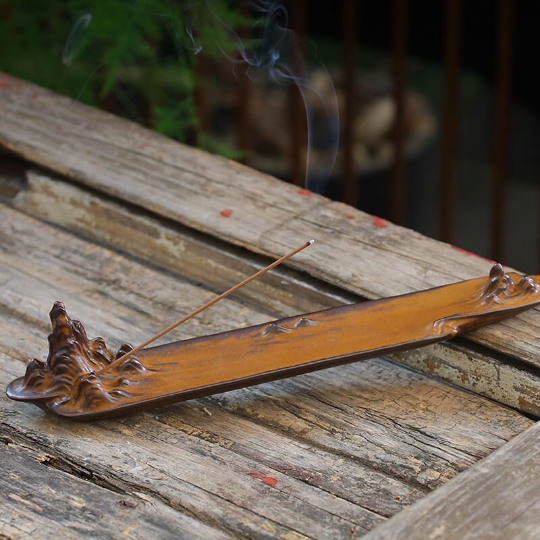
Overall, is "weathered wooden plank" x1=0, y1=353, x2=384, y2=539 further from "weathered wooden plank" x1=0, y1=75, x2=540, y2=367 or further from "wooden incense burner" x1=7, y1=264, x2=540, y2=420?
"weathered wooden plank" x1=0, y1=75, x2=540, y2=367

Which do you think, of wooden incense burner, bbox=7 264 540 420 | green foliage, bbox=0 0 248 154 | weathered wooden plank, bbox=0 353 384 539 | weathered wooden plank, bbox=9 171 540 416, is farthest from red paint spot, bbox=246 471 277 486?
green foliage, bbox=0 0 248 154

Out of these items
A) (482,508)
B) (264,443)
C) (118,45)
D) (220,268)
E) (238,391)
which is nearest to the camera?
(482,508)

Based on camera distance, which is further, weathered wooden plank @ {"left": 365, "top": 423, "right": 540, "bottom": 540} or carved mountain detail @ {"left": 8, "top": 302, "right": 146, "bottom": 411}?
carved mountain detail @ {"left": 8, "top": 302, "right": 146, "bottom": 411}

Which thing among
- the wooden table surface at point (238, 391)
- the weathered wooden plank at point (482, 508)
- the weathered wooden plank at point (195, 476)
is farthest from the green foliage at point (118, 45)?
the weathered wooden plank at point (482, 508)

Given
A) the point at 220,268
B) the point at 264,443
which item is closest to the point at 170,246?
the point at 220,268

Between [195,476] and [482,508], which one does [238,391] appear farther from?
[482,508]

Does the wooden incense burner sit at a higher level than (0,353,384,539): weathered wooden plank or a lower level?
higher

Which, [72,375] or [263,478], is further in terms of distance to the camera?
[72,375]
